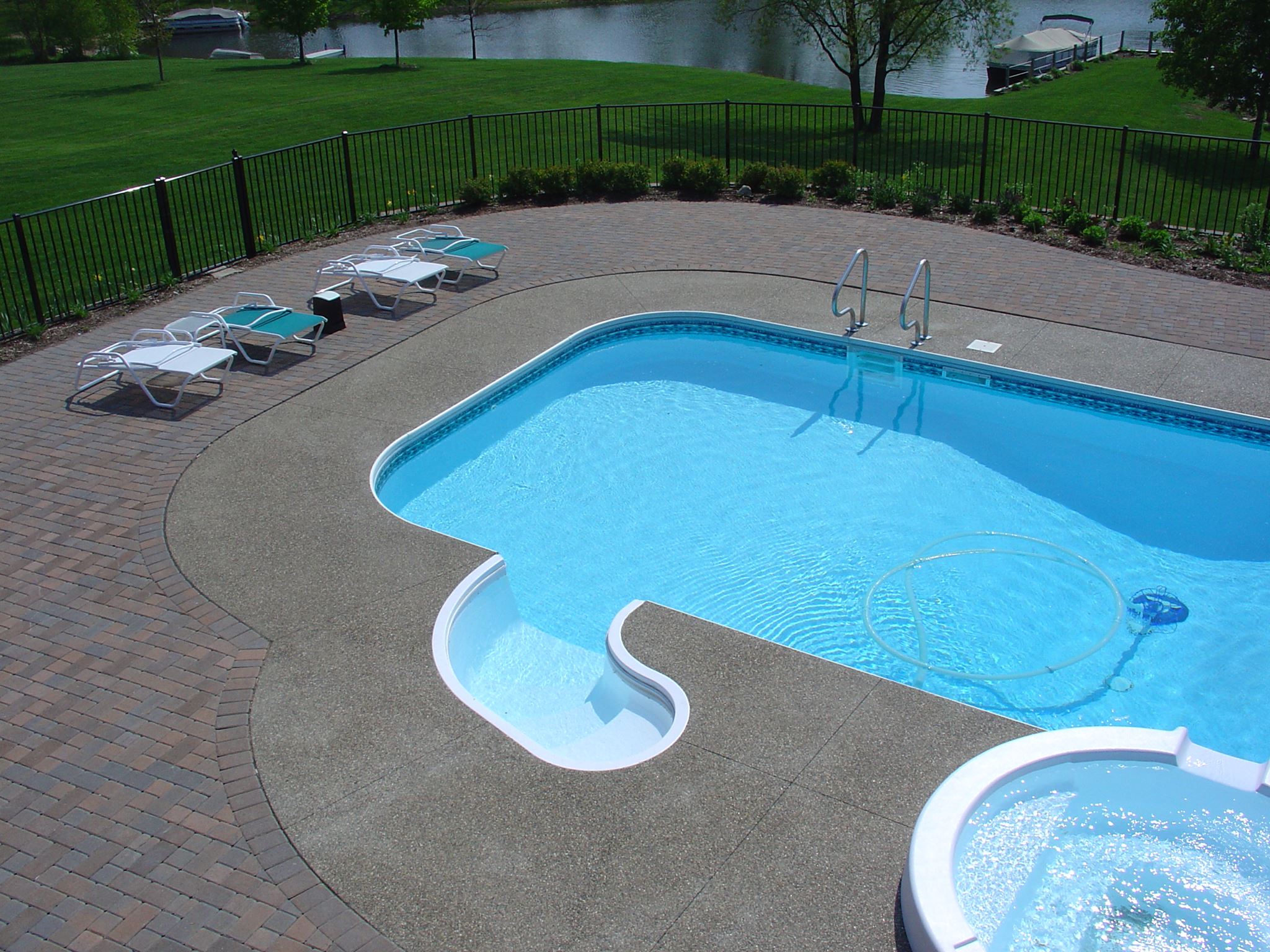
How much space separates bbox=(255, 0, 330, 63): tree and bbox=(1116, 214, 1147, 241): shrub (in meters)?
31.8

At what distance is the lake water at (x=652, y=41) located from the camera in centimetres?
4034

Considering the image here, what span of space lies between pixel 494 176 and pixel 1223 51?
13.8m

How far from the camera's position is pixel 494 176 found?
58.0 ft

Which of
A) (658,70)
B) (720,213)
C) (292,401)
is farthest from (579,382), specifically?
(658,70)

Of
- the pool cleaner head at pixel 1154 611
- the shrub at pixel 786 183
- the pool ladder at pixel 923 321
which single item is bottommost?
the pool cleaner head at pixel 1154 611

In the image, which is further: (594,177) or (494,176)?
(494,176)

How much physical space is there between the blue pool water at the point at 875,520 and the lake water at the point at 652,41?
27746 mm

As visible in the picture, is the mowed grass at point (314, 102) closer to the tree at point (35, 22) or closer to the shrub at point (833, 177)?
the tree at point (35, 22)

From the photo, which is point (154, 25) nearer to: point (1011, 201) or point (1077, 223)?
point (1011, 201)

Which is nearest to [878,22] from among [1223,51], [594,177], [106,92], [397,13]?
[1223,51]

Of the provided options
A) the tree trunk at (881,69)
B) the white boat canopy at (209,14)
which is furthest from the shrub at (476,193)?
the white boat canopy at (209,14)

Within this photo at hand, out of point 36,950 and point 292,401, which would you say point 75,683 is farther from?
point 292,401

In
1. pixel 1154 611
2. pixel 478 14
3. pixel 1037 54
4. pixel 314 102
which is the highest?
pixel 478 14

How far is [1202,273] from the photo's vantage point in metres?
12.5
